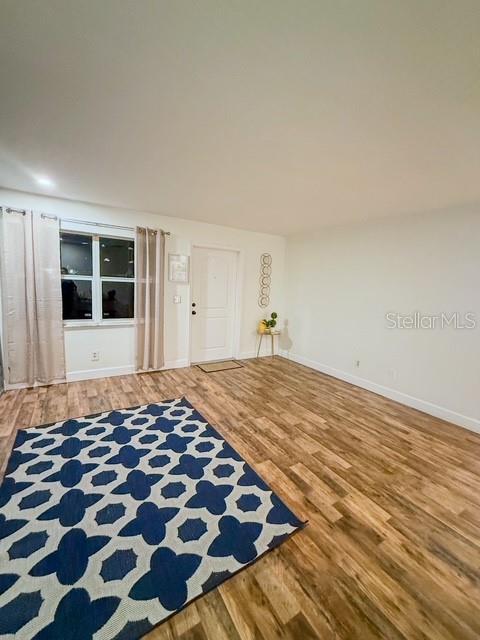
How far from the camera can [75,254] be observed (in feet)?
11.8

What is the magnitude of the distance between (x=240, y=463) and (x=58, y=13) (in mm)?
2676

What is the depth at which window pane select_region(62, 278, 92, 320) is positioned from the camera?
3.58 metres

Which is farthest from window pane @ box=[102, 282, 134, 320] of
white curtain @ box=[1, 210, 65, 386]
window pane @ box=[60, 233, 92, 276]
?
white curtain @ box=[1, 210, 65, 386]

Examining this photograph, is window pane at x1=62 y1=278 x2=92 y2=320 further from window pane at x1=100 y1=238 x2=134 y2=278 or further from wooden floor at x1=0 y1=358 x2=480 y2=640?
wooden floor at x1=0 y1=358 x2=480 y2=640

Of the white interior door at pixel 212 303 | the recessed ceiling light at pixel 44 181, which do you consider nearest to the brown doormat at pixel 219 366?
the white interior door at pixel 212 303

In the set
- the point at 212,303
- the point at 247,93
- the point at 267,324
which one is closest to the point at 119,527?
the point at 247,93

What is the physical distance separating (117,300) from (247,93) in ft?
10.8

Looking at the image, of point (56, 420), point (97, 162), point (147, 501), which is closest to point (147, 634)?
point (147, 501)

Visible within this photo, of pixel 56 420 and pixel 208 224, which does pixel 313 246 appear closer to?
pixel 208 224

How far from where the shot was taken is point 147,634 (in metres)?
1.09

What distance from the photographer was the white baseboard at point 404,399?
116 inches

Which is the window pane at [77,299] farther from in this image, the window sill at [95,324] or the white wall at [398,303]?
the white wall at [398,303]

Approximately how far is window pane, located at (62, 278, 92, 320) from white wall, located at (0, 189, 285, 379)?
207 millimetres

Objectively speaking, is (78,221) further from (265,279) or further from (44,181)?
(265,279)
